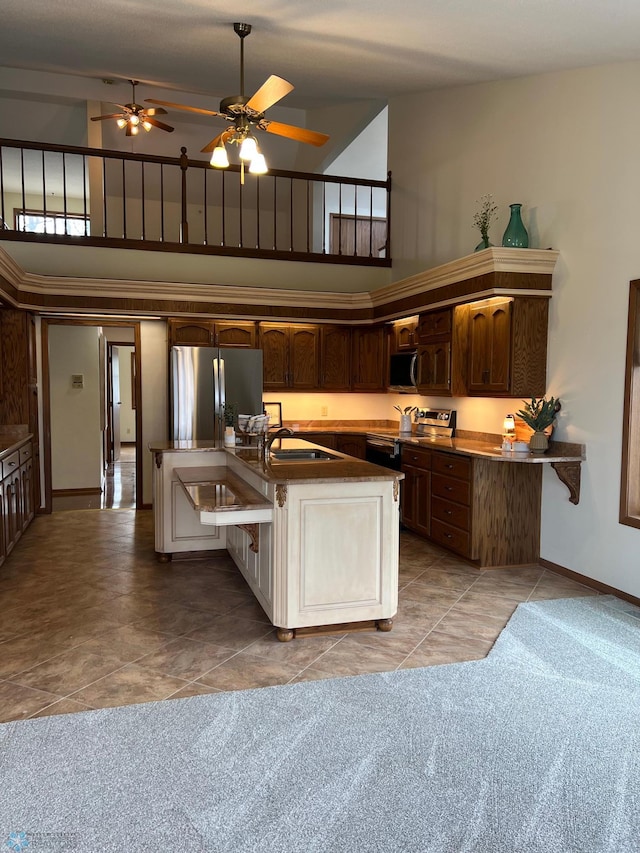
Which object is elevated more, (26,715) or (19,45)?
(19,45)

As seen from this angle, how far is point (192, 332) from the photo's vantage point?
6785 mm

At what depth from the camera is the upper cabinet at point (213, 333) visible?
674cm

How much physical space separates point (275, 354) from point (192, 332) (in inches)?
37.5

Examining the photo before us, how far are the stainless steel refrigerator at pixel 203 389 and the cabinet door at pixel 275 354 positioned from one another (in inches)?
16.7

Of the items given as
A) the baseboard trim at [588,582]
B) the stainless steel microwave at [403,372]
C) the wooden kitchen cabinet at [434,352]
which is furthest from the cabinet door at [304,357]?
the baseboard trim at [588,582]

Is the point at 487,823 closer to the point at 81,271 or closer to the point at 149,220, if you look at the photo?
the point at 81,271

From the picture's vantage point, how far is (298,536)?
336cm

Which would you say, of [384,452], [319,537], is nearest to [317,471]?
[319,537]

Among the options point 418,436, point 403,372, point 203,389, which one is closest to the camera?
point 418,436

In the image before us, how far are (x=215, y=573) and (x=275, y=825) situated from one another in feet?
9.10

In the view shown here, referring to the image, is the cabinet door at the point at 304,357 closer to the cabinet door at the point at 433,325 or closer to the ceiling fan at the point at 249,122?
the cabinet door at the point at 433,325

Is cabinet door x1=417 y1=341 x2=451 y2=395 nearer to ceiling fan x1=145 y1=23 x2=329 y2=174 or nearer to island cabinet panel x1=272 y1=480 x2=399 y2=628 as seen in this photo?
ceiling fan x1=145 y1=23 x2=329 y2=174

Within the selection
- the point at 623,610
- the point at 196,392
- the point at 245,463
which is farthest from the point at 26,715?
the point at 196,392

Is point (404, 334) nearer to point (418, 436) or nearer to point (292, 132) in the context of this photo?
point (418, 436)
